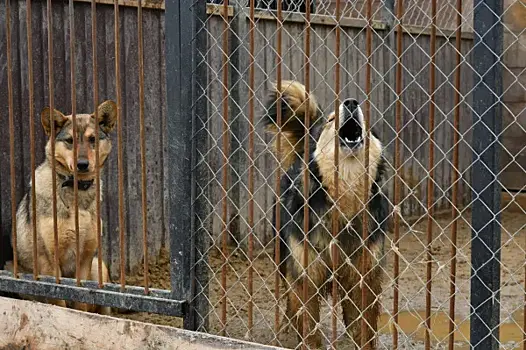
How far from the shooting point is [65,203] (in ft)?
17.2

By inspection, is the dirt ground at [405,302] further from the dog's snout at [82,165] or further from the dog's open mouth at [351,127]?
the dog's snout at [82,165]

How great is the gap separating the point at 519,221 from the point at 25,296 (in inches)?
243

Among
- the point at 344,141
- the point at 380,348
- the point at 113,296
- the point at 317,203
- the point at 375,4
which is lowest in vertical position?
the point at 380,348

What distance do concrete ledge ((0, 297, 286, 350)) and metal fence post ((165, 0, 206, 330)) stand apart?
0.15m

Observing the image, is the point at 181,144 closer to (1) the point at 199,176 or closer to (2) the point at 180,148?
(2) the point at 180,148

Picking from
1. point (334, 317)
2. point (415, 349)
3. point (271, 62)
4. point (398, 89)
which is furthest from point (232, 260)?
point (398, 89)

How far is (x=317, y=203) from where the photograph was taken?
14.3ft

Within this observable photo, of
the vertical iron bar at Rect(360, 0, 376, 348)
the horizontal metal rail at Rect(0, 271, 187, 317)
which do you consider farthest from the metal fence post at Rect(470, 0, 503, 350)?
the horizontal metal rail at Rect(0, 271, 187, 317)

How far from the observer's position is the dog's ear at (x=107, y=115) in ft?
16.5

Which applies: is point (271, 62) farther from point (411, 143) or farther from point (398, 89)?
point (398, 89)

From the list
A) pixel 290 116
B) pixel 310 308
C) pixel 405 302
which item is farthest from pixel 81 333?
pixel 405 302

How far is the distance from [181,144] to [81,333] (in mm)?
1195

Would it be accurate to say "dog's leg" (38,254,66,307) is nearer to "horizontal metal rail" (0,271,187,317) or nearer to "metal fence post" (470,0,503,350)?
"horizontal metal rail" (0,271,187,317)

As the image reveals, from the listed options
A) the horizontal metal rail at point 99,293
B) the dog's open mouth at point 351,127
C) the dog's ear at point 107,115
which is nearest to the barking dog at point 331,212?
the dog's open mouth at point 351,127
